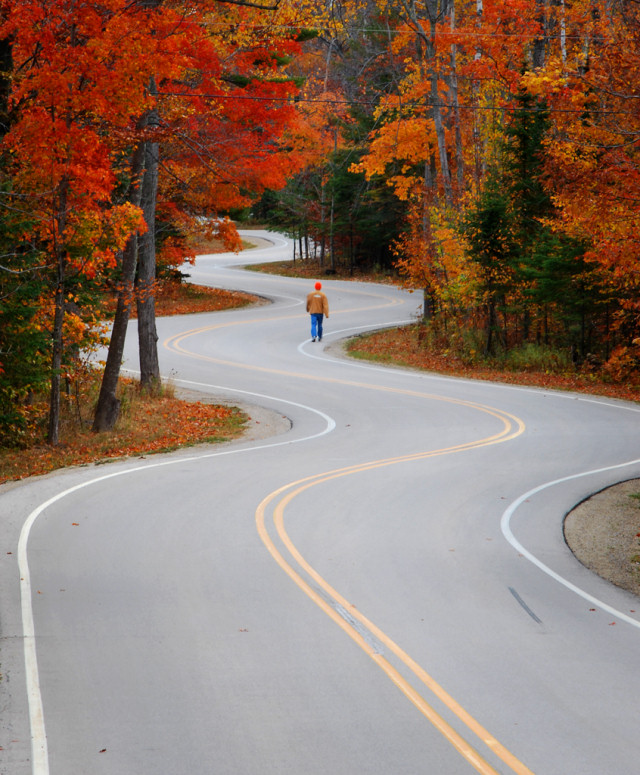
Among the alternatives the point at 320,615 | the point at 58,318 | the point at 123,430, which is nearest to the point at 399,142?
the point at 123,430

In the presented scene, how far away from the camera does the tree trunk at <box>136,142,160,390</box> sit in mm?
22188

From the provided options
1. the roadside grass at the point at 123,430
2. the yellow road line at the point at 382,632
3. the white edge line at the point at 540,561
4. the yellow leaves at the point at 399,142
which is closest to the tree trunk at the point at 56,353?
the roadside grass at the point at 123,430

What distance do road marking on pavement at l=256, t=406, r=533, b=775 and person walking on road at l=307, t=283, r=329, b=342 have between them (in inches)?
705

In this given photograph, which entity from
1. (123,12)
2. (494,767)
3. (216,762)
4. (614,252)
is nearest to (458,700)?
(494,767)

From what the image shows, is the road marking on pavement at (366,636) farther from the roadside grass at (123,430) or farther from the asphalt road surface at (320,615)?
the roadside grass at (123,430)

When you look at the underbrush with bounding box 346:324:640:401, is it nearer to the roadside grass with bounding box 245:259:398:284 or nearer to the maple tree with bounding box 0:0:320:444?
the maple tree with bounding box 0:0:320:444

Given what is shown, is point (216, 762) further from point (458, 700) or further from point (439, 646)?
point (439, 646)

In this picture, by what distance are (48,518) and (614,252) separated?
10365 millimetres

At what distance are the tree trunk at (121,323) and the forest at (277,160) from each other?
0.18ft

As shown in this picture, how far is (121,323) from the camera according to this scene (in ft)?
61.7

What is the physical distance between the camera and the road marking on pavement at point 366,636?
578 cm

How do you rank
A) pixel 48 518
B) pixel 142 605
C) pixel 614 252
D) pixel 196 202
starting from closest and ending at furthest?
pixel 142 605
pixel 48 518
pixel 614 252
pixel 196 202

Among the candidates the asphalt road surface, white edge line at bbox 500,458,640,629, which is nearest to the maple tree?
the asphalt road surface

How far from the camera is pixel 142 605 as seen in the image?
860cm
